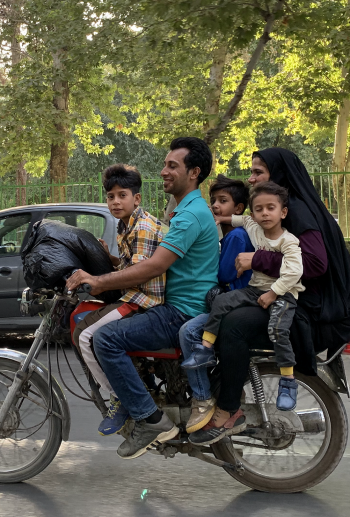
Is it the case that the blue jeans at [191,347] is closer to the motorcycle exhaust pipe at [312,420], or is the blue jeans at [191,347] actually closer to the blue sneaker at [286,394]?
the blue sneaker at [286,394]

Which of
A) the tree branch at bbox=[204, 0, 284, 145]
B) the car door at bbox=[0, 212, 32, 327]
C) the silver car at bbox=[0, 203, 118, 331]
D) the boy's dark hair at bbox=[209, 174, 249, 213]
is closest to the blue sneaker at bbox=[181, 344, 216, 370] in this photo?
the boy's dark hair at bbox=[209, 174, 249, 213]

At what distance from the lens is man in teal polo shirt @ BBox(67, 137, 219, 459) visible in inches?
148

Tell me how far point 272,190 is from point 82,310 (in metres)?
1.18

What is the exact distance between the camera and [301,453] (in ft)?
13.0

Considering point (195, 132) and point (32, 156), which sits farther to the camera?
point (32, 156)

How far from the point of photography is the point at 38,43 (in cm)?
1833

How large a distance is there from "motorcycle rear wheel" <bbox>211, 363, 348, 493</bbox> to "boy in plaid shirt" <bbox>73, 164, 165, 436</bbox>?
0.60 m

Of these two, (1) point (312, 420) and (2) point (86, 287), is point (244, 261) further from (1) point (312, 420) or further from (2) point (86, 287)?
(1) point (312, 420)

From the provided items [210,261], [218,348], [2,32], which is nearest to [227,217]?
[210,261]

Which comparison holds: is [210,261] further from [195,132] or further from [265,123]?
[265,123]

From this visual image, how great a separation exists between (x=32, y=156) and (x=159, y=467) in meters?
15.9

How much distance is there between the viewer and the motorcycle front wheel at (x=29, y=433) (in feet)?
13.5

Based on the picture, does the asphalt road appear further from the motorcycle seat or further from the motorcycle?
the motorcycle seat

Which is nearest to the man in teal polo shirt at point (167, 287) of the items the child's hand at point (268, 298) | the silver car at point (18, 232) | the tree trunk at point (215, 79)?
the child's hand at point (268, 298)
